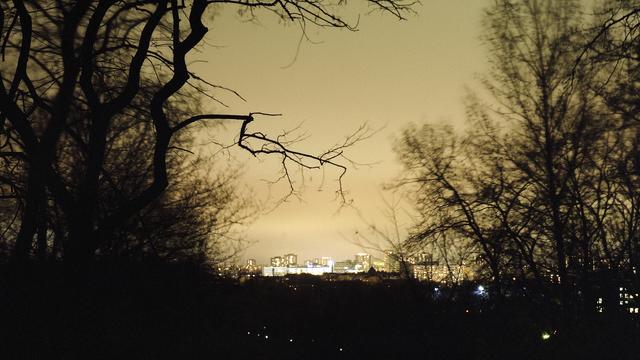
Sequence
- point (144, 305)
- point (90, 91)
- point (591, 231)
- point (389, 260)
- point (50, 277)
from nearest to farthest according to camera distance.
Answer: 1. point (50, 277)
2. point (90, 91)
3. point (144, 305)
4. point (389, 260)
5. point (591, 231)

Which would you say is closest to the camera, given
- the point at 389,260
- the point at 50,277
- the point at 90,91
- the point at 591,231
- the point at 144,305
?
the point at 50,277

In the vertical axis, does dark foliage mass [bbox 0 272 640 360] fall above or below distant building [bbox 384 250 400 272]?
below

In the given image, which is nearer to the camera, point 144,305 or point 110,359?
point 110,359

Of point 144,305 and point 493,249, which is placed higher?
point 493,249

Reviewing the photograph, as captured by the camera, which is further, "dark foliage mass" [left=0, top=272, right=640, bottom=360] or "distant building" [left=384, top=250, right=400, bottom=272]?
"distant building" [left=384, top=250, right=400, bottom=272]

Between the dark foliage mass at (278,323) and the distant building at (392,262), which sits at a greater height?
the distant building at (392,262)

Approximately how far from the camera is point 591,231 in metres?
11.6

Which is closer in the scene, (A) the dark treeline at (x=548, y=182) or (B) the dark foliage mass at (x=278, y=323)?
(B) the dark foliage mass at (x=278, y=323)

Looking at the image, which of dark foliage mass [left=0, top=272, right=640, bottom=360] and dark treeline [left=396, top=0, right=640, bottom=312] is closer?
dark foliage mass [left=0, top=272, right=640, bottom=360]

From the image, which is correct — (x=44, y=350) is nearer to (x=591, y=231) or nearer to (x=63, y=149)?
(x=63, y=149)

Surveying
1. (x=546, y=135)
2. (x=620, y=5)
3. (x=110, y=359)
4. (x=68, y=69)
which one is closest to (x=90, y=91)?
(x=68, y=69)

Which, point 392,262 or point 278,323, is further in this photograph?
point 278,323

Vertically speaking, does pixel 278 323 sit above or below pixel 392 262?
below

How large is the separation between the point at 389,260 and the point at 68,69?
485cm
